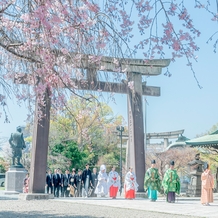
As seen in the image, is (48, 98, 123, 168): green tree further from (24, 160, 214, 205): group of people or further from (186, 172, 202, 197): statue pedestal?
(186, 172, 202, 197): statue pedestal

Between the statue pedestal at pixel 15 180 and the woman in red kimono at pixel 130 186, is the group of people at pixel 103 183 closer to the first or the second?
the woman in red kimono at pixel 130 186

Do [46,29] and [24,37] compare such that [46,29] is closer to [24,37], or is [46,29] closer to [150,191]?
[24,37]

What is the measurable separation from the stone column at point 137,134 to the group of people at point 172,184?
5.17 feet

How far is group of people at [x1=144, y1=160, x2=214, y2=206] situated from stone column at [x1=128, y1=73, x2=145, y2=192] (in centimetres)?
158

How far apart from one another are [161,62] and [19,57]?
9.08 meters

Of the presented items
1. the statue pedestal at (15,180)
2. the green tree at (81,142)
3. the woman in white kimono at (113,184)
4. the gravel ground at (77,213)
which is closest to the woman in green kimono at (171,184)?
the gravel ground at (77,213)

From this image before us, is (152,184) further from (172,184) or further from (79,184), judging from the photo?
(79,184)

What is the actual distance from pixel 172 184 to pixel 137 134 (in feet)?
10.1

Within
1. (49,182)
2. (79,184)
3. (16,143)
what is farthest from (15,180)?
(79,184)

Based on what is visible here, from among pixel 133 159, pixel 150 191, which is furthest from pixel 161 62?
pixel 150 191

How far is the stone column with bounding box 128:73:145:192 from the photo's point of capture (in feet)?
47.4

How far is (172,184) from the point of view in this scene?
39.7 feet

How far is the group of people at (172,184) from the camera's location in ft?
37.4

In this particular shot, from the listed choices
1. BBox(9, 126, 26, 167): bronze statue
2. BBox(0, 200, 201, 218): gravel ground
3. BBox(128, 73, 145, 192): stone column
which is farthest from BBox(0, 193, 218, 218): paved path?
BBox(9, 126, 26, 167): bronze statue
